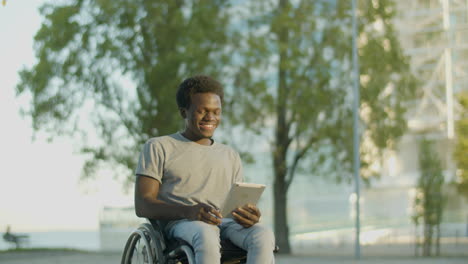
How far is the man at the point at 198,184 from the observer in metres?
4.01

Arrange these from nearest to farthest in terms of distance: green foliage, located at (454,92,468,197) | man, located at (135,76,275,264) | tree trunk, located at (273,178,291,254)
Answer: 1. man, located at (135,76,275,264)
2. tree trunk, located at (273,178,291,254)
3. green foliage, located at (454,92,468,197)

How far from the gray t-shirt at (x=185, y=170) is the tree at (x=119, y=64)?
48.3 feet

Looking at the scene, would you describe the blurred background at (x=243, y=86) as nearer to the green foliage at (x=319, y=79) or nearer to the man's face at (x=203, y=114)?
the green foliage at (x=319, y=79)

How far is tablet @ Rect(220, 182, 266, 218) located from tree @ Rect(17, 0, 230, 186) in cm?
1499

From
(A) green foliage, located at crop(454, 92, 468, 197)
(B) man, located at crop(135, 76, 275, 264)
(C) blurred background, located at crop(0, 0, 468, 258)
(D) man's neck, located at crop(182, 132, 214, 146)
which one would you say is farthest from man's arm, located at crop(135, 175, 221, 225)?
(A) green foliage, located at crop(454, 92, 468, 197)

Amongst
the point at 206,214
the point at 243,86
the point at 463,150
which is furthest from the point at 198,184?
the point at 463,150

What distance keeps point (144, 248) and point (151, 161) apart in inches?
26.7

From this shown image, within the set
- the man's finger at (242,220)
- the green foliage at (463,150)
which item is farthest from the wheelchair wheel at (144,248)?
the green foliage at (463,150)

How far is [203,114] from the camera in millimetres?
4301

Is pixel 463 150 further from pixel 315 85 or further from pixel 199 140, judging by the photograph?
pixel 199 140

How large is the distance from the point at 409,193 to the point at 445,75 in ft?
53.5

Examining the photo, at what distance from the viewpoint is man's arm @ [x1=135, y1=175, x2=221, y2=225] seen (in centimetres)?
404

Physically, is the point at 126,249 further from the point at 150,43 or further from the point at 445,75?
the point at 445,75

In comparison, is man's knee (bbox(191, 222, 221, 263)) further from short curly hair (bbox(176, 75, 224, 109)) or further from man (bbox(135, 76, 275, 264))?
short curly hair (bbox(176, 75, 224, 109))
